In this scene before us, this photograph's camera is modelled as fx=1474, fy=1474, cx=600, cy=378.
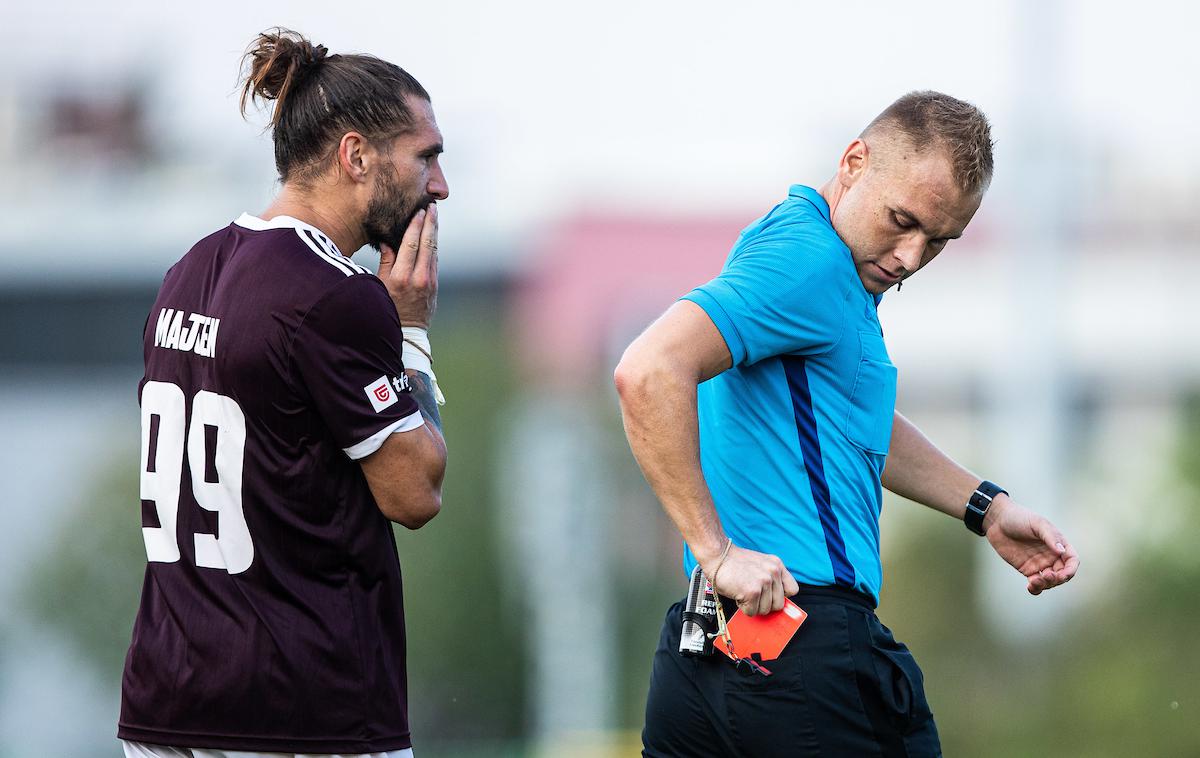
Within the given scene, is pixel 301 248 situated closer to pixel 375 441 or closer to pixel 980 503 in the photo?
pixel 375 441

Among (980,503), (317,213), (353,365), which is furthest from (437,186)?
(980,503)

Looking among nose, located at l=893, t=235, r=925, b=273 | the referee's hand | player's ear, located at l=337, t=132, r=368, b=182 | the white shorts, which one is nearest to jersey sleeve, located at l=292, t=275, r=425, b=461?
player's ear, located at l=337, t=132, r=368, b=182

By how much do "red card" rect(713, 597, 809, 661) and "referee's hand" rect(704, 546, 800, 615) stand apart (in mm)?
24

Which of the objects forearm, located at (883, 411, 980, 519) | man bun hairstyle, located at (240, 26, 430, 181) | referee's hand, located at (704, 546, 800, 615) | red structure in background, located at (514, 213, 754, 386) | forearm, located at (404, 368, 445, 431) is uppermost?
red structure in background, located at (514, 213, 754, 386)

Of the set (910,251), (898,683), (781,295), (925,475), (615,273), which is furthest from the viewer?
(615,273)

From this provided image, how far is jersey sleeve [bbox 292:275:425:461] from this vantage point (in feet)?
10.0

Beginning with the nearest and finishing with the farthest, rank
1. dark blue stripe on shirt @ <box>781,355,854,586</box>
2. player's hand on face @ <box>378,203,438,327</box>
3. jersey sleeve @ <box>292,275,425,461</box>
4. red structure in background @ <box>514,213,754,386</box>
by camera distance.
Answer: jersey sleeve @ <box>292,275,425,461</box> → dark blue stripe on shirt @ <box>781,355,854,586</box> → player's hand on face @ <box>378,203,438,327</box> → red structure in background @ <box>514,213,754,386</box>

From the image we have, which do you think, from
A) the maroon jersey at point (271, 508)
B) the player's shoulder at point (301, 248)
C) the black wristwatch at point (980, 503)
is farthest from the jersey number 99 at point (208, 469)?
the black wristwatch at point (980, 503)

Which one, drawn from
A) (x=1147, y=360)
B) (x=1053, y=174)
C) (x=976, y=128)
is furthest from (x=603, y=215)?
(x=976, y=128)

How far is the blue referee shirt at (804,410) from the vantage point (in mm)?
3246

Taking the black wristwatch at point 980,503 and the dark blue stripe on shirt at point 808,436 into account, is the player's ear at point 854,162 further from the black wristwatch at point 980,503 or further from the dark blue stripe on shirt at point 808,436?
the black wristwatch at point 980,503

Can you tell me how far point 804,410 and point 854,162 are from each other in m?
0.61

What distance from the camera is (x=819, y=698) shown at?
10.6 feet

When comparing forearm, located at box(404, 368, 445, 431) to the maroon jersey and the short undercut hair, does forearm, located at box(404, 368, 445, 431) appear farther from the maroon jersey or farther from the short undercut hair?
the short undercut hair
